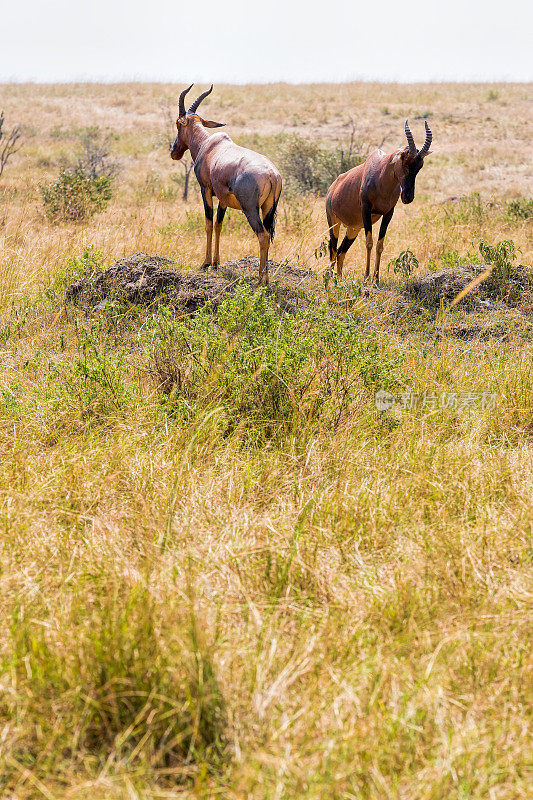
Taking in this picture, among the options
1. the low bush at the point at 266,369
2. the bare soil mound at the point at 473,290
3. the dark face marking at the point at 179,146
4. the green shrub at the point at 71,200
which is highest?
the dark face marking at the point at 179,146

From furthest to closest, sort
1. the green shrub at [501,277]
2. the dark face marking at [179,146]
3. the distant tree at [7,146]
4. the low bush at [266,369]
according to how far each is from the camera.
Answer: the distant tree at [7,146] → the dark face marking at [179,146] → the green shrub at [501,277] → the low bush at [266,369]

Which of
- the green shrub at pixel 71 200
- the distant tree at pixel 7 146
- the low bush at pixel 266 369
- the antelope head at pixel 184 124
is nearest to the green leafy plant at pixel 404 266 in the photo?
the antelope head at pixel 184 124

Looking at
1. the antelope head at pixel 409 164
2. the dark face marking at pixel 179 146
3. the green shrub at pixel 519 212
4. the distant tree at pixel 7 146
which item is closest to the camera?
the antelope head at pixel 409 164

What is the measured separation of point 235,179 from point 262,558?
5165mm

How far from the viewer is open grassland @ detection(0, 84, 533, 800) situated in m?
1.95

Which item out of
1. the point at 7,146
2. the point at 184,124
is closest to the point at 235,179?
the point at 184,124

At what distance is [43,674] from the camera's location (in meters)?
2.11

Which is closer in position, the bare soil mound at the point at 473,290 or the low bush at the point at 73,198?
the bare soil mound at the point at 473,290

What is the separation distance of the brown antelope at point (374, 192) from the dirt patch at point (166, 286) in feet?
2.58

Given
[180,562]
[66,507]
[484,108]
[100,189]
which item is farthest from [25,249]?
[484,108]

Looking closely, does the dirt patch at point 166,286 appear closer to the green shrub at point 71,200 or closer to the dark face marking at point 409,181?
the dark face marking at point 409,181

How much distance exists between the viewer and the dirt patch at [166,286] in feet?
21.5

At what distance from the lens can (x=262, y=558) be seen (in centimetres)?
293

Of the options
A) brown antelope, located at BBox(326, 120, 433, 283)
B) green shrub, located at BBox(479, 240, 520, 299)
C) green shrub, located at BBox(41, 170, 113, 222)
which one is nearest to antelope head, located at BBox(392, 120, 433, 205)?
brown antelope, located at BBox(326, 120, 433, 283)
